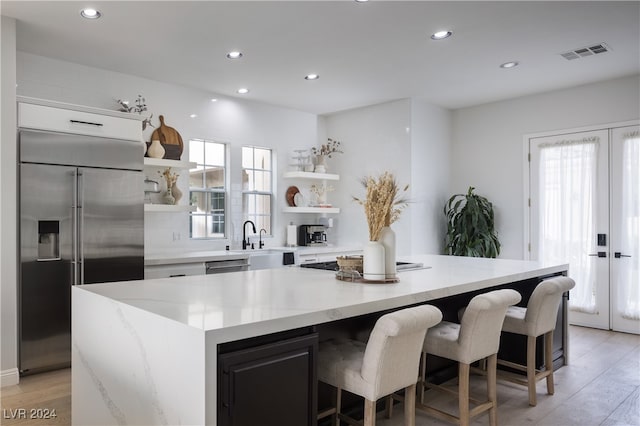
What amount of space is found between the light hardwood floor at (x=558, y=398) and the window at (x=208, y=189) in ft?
7.42

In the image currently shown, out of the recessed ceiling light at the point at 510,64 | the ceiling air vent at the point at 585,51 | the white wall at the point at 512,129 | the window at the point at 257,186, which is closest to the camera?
the ceiling air vent at the point at 585,51

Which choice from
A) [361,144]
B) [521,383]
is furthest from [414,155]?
[521,383]

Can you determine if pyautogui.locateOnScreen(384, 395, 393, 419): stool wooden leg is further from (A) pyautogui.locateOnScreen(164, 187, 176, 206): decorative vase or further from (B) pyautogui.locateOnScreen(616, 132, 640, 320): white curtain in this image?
(B) pyautogui.locateOnScreen(616, 132, 640, 320): white curtain

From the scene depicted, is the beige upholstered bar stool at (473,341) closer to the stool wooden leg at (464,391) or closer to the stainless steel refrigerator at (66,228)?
the stool wooden leg at (464,391)

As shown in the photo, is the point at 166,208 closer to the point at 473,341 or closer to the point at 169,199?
the point at 169,199

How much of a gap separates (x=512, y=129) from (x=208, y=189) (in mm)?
3966

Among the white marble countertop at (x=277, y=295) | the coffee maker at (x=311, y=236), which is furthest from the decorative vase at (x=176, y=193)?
the white marble countertop at (x=277, y=295)

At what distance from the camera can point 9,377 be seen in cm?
352

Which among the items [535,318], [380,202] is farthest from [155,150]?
[535,318]

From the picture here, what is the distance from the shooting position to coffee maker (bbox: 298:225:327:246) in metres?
6.41

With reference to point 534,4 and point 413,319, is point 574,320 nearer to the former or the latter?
point 534,4

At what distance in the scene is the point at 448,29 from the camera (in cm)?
380

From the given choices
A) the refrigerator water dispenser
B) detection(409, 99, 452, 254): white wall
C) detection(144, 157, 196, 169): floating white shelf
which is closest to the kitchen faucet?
detection(144, 157, 196, 169): floating white shelf

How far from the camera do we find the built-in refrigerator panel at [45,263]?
3.68 m
